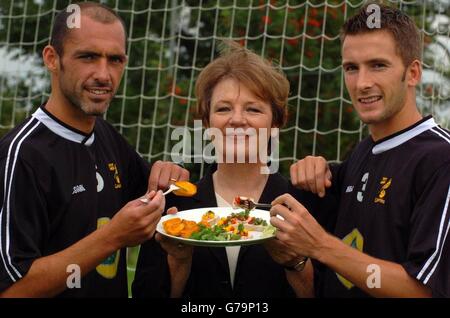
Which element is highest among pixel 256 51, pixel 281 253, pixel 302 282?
pixel 256 51

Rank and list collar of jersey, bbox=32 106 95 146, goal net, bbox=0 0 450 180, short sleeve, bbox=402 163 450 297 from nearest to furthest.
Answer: short sleeve, bbox=402 163 450 297 < collar of jersey, bbox=32 106 95 146 < goal net, bbox=0 0 450 180

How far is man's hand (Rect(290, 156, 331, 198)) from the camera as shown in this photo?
2143mm

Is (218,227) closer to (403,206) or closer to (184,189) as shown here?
(184,189)

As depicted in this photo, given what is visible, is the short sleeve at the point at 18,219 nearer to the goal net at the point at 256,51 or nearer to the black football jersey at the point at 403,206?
the black football jersey at the point at 403,206

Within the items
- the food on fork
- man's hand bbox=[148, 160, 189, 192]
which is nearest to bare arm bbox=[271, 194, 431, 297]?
the food on fork

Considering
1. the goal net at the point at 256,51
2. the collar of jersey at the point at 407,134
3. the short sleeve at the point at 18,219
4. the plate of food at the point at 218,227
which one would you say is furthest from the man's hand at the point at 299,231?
the goal net at the point at 256,51

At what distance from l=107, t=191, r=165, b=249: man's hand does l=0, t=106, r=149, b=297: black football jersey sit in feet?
0.74

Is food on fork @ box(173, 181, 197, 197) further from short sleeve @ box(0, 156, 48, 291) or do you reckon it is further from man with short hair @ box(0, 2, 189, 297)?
short sleeve @ box(0, 156, 48, 291)

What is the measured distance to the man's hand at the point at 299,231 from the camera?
186cm

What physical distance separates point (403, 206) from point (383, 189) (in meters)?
0.09

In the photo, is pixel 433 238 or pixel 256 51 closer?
pixel 433 238

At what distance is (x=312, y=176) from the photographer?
2150 millimetres

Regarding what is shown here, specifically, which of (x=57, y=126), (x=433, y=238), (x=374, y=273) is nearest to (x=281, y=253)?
(x=374, y=273)
